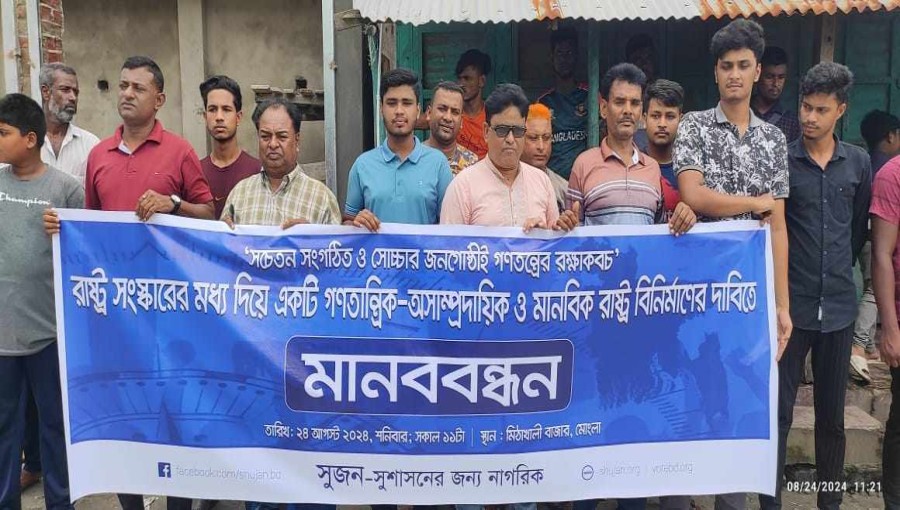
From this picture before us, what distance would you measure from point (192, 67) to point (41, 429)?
16.8 feet

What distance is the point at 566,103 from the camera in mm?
5355

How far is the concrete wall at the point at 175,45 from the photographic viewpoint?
291 inches

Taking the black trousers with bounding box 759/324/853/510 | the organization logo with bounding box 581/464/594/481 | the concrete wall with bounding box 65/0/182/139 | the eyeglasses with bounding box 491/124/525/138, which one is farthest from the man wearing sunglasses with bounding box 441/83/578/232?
the concrete wall with bounding box 65/0/182/139

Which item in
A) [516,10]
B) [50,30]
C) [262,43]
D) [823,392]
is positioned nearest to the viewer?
[823,392]

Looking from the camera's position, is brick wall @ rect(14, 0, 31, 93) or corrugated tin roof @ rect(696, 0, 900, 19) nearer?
corrugated tin roof @ rect(696, 0, 900, 19)

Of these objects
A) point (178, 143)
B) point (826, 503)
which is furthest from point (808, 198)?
point (178, 143)

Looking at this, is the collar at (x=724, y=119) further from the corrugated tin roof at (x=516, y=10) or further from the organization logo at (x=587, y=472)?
the corrugated tin roof at (x=516, y=10)

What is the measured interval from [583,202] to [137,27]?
6059mm

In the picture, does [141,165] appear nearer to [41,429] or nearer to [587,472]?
[41,429]

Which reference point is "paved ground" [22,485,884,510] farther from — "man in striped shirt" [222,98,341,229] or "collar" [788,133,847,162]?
"collar" [788,133,847,162]

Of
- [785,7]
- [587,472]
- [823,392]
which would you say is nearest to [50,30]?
[587,472]

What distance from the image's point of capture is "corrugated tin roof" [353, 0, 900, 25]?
466 centimetres

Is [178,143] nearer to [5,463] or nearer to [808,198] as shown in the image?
[5,463]

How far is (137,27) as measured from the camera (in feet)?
24.5
